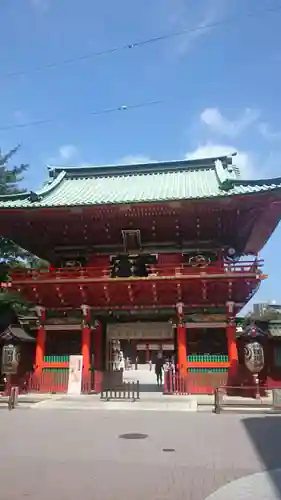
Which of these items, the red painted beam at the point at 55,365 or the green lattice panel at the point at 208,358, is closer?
the green lattice panel at the point at 208,358

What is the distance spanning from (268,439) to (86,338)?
41.5 feet

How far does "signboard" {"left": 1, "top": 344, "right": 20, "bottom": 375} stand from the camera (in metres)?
20.8

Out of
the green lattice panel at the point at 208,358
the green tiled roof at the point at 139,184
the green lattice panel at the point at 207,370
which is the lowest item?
the green lattice panel at the point at 207,370

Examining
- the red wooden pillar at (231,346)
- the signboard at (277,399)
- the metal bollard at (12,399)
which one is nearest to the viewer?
the signboard at (277,399)

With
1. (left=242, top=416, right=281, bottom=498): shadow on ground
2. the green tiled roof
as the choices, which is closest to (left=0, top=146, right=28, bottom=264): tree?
the green tiled roof

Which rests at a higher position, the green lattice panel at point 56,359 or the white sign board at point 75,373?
the green lattice panel at point 56,359

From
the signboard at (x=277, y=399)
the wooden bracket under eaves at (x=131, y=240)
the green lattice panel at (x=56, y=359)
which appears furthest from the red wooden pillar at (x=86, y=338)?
the signboard at (x=277, y=399)

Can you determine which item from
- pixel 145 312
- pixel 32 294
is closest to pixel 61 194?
pixel 32 294

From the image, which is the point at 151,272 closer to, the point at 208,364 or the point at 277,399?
the point at 208,364

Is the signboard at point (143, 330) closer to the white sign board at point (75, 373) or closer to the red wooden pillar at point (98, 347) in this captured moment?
the red wooden pillar at point (98, 347)

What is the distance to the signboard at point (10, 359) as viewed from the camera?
2084 centimetres

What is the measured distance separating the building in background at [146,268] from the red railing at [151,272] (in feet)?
0.18

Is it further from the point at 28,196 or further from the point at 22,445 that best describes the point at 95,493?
the point at 28,196

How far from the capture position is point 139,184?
28016 mm
